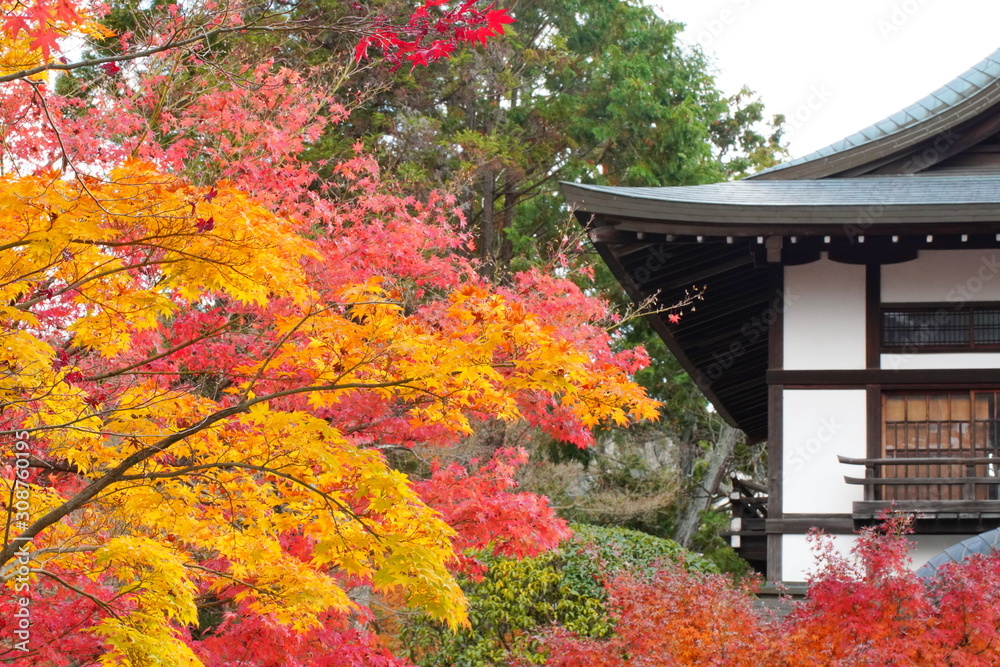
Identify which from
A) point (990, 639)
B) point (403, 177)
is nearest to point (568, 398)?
point (990, 639)

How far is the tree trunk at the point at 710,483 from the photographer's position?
26047mm

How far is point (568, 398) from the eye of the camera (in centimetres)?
696

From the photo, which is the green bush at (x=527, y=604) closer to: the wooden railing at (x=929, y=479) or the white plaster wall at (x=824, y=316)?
the wooden railing at (x=929, y=479)

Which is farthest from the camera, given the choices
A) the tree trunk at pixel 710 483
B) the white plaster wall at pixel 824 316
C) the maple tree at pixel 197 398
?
the tree trunk at pixel 710 483

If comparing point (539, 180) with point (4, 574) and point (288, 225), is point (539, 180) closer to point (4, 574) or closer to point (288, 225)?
point (288, 225)

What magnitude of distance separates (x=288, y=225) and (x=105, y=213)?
1.70 m

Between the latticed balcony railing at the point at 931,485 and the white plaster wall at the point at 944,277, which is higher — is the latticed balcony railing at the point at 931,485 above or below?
below

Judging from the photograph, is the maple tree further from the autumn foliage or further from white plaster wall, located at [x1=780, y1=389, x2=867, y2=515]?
white plaster wall, located at [x1=780, y1=389, x2=867, y2=515]

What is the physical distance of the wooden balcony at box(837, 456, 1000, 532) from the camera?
964 centimetres

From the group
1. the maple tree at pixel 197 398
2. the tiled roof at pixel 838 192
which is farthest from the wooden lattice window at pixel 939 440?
the maple tree at pixel 197 398

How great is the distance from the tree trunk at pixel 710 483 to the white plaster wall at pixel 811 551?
52.6 ft

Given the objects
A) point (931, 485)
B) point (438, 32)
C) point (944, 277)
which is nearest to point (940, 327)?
point (944, 277)

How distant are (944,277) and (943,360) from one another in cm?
84

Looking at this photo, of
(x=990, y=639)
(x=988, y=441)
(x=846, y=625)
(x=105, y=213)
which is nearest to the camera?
(x=105, y=213)
